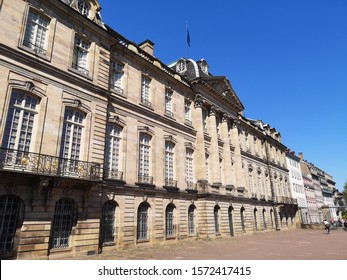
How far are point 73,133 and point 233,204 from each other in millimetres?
17979

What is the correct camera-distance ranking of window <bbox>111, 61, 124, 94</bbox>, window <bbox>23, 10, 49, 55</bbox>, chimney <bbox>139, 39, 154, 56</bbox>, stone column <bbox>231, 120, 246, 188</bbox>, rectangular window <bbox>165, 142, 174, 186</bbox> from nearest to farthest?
window <bbox>23, 10, 49, 55</bbox>, window <bbox>111, 61, 124, 94</bbox>, rectangular window <bbox>165, 142, 174, 186</bbox>, chimney <bbox>139, 39, 154, 56</bbox>, stone column <bbox>231, 120, 246, 188</bbox>

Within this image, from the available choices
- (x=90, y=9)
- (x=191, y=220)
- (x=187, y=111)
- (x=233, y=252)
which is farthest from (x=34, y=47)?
(x=191, y=220)

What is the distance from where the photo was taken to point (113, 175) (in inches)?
618

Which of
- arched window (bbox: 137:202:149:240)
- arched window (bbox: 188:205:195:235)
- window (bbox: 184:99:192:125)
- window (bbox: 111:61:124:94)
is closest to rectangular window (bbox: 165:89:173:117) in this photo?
window (bbox: 184:99:192:125)

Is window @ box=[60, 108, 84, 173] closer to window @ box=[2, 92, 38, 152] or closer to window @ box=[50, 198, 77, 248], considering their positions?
window @ box=[2, 92, 38, 152]

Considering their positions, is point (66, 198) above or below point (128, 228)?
above

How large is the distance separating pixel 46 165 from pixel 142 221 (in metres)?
7.94

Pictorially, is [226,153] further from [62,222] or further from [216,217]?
[62,222]

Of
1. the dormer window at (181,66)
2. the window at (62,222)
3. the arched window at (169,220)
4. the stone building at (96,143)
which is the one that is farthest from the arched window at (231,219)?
the window at (62,222)

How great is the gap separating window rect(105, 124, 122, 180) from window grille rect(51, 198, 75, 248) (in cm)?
318

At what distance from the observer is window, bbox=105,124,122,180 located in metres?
15.7
